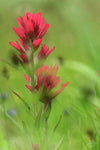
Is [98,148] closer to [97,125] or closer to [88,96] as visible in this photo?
[97,125]

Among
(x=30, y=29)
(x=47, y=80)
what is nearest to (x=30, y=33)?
(x=30, y=29)

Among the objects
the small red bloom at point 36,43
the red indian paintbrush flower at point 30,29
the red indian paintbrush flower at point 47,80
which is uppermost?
the red indian paintbrush flower at point 30,29

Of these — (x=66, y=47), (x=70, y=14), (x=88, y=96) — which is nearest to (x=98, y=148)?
(x=88, y=96)

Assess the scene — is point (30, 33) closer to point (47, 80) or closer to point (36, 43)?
point (36, 43)

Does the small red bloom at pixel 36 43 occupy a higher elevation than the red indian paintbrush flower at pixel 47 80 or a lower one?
higher

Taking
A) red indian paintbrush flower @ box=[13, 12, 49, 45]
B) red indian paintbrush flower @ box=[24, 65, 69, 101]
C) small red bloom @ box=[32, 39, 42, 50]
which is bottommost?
red indian paintbrush flower @ box=[24, 65, 69, 101]

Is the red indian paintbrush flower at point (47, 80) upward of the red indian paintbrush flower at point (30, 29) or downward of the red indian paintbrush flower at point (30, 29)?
downward

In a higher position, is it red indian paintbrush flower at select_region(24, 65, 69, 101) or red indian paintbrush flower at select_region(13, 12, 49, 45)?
red indian paintbrush flower at select_region(13, 12, 49, 45)

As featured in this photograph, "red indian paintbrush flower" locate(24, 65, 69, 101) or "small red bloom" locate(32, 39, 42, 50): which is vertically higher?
"small red bloom" locate(32, 39, 42, 50)
